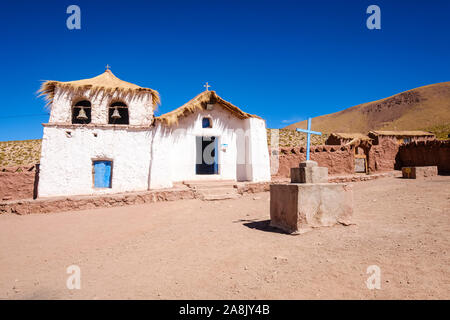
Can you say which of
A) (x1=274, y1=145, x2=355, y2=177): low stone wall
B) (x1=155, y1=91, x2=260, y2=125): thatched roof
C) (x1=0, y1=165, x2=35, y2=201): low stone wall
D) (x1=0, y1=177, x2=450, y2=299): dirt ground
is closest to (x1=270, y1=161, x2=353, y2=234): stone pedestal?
(x1=0, y1=177, x2=450, y2=299): dirt ground

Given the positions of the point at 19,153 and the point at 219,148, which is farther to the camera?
the point at 19,153

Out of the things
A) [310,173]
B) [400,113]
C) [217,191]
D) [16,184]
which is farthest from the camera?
[400,113]

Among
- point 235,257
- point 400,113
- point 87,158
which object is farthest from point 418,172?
point 400,113

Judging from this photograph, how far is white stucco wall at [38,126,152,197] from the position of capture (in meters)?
11.7

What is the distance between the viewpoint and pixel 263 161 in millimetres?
14148

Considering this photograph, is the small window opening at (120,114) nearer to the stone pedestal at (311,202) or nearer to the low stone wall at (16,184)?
the low stone wall at (16,184)

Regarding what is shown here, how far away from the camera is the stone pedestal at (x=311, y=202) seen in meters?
4.93

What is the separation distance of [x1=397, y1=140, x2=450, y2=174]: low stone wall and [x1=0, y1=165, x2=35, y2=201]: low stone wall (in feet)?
80.7

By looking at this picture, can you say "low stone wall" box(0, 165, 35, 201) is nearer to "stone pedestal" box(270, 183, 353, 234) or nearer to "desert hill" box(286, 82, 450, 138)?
"stone pedestal" box(270, 183, 353, 234)

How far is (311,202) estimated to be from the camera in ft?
16.4

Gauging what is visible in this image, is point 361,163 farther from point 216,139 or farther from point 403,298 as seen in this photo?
point 403,298

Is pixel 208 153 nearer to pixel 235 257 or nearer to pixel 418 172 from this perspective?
pixel 418 172

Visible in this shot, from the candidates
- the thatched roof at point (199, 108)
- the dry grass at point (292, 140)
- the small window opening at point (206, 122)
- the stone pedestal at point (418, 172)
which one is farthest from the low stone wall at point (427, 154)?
the dry grass at point (292, 140)

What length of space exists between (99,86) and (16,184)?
819cm
